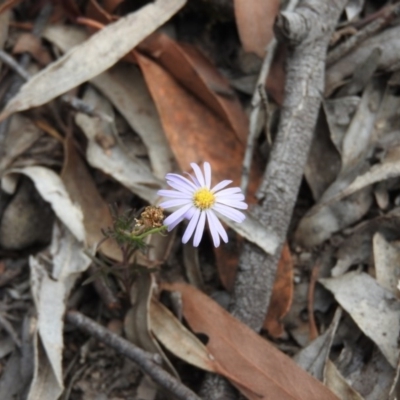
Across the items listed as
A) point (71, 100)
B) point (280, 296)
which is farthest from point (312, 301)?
point (71, 100)

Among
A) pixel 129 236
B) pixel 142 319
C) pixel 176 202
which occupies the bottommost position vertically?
pixel 142 319

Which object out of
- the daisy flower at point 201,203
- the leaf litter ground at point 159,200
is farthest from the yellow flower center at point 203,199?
the leaf litter ground at point 159,200

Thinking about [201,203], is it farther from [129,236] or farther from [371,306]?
[371,306]

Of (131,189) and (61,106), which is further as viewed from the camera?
(61,106)

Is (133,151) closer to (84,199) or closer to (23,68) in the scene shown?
(84,199)

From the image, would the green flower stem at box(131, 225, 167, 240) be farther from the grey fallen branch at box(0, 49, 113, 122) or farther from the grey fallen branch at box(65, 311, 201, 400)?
the grey fallen branch at box(0, 49, 113, 122)

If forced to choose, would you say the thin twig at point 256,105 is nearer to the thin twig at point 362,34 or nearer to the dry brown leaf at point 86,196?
the thin twig at point 362,34

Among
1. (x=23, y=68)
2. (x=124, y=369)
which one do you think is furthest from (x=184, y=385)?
(x=23, y=68)
